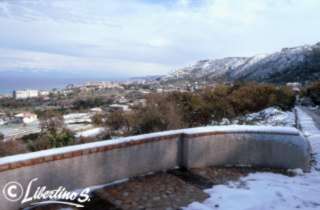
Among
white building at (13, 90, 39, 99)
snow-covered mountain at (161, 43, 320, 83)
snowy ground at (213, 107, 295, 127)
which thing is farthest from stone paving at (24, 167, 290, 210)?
snow-covered mountain at (161, 43, 320, 83)

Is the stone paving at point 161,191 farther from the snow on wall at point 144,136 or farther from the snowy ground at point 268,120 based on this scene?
the snowy ground at point 268,120

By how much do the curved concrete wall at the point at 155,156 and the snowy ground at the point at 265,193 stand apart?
490mm

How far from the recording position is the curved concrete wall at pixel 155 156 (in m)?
3.60

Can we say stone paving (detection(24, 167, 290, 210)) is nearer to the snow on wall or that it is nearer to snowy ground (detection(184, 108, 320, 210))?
snowy ground (detection(184, 108, 320, 210))

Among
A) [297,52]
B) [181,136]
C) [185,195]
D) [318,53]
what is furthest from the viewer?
[297,52]

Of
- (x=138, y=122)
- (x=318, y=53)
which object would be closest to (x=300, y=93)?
(x=138, y=122)

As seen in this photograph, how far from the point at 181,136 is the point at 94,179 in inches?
63.4

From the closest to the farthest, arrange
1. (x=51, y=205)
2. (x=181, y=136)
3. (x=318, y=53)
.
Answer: (x=51, y=205) < (x=181, y=136) < (x=318, y=53)

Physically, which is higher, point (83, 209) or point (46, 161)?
point (46, 161)

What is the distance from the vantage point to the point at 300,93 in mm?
46562

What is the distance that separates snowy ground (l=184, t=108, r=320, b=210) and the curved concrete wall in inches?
19.3

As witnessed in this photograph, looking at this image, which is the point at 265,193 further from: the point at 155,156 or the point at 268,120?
the point at 268,120

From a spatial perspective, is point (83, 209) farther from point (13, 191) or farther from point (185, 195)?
point (185, 195)

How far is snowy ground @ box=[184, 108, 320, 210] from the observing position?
3.85 meters
